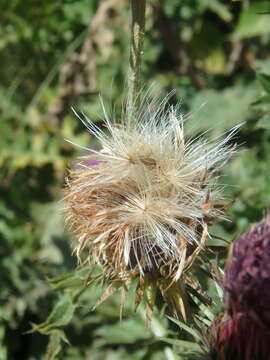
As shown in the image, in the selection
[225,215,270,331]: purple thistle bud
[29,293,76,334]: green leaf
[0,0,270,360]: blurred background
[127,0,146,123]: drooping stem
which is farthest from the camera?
[0,0,270,360]: blurred background

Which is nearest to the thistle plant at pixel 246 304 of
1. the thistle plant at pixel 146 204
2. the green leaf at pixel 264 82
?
the thistle plant at pixel 146 204

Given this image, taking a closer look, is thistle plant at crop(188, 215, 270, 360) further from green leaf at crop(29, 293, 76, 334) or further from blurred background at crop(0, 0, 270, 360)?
blurred background at crop(0, 0, 270, 360)

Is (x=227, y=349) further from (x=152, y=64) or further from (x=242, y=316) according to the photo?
(x=152, y=64)

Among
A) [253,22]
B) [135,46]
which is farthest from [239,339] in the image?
[253,22]

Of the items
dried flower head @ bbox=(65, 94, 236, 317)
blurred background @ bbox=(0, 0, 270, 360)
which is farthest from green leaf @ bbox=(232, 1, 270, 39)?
dried flower head @ bbox=(65, 94, 236, 317)

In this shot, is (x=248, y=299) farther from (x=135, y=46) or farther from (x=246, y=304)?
(x=135, y=46)

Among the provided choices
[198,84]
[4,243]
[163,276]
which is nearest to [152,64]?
[198,84]

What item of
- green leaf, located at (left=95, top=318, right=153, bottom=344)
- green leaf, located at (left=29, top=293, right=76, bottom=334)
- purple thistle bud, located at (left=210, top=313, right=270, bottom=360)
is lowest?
green leaf, located at (left=95, top=318, right=153, bottom=344)

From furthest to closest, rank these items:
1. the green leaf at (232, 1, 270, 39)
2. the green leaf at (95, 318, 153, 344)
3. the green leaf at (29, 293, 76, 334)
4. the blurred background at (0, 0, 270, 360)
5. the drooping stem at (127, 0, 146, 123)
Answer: the green leaf at (232, 1, 270, 39)
the blurred background at (0, 0, 270, 360)
the green leaf at (95, 318, 153, 344)
the green leaf at (29, 293, 76, 334)
the drooping stem at (127, 0, 146, 123)
